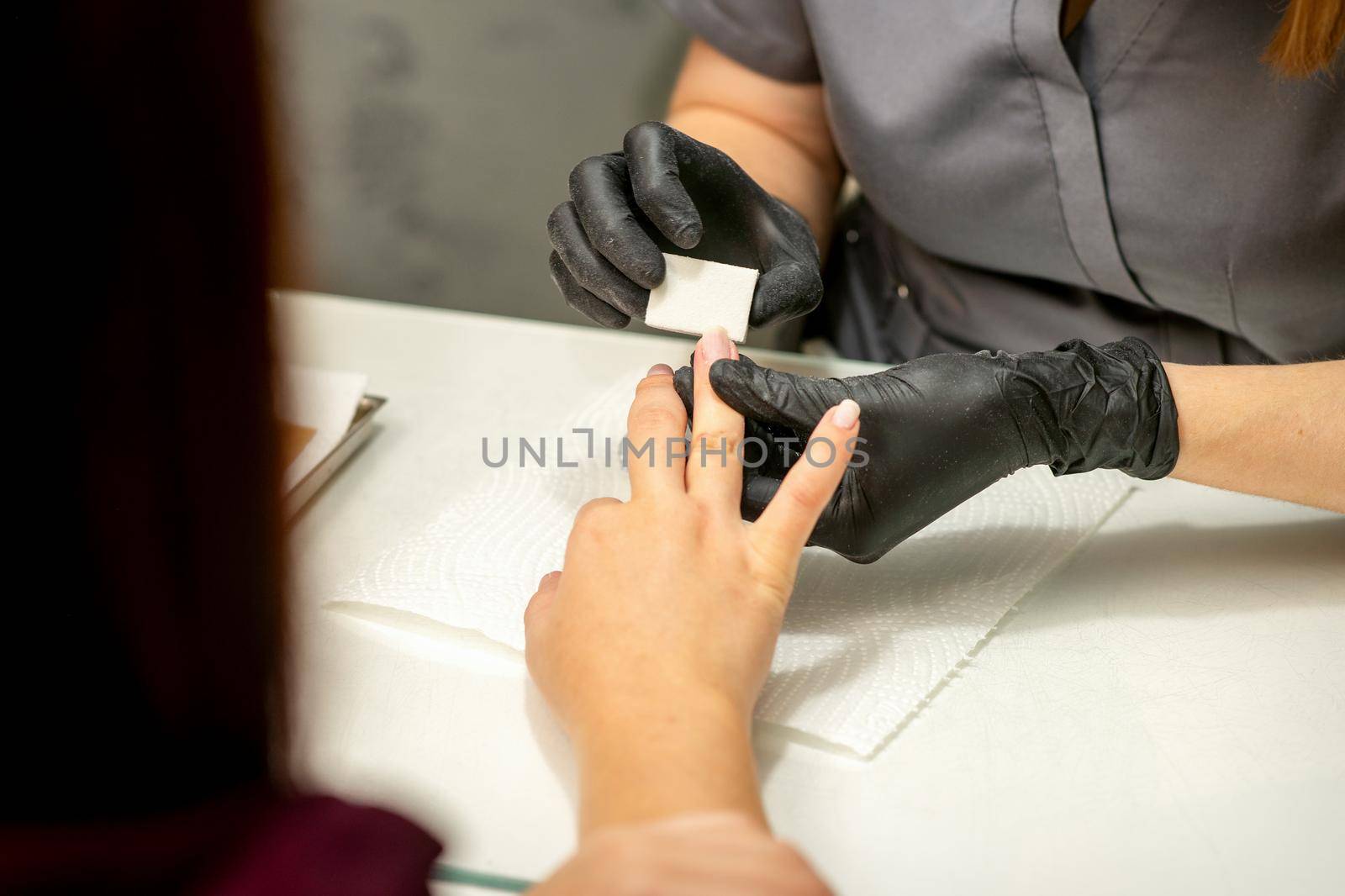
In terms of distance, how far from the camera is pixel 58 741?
349 mm

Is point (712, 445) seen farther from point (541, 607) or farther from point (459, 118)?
point (459, 118)

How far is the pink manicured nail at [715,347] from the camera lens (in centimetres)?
75

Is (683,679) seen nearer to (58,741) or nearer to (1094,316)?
(58,741)

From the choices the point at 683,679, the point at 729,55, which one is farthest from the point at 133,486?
the point at 729,55

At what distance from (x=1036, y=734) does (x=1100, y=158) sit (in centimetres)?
54

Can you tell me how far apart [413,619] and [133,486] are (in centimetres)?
40

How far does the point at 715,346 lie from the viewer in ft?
2.47

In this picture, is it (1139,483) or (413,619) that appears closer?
(413,619)

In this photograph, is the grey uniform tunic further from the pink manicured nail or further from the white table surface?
the pink manicured nail

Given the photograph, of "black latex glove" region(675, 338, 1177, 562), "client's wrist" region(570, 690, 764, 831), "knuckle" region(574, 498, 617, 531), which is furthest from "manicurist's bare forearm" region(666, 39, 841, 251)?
"client's wrist" region(570, 690, 764, 831)

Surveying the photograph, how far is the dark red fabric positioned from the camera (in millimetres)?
352

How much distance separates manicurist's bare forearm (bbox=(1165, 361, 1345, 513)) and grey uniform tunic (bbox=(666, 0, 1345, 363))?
137mm

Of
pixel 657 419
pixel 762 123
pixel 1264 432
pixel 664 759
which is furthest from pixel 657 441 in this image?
pixel 762 123

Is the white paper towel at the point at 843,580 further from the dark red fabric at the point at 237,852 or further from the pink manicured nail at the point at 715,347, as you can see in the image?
the dark red fabric at the point at 237,852
